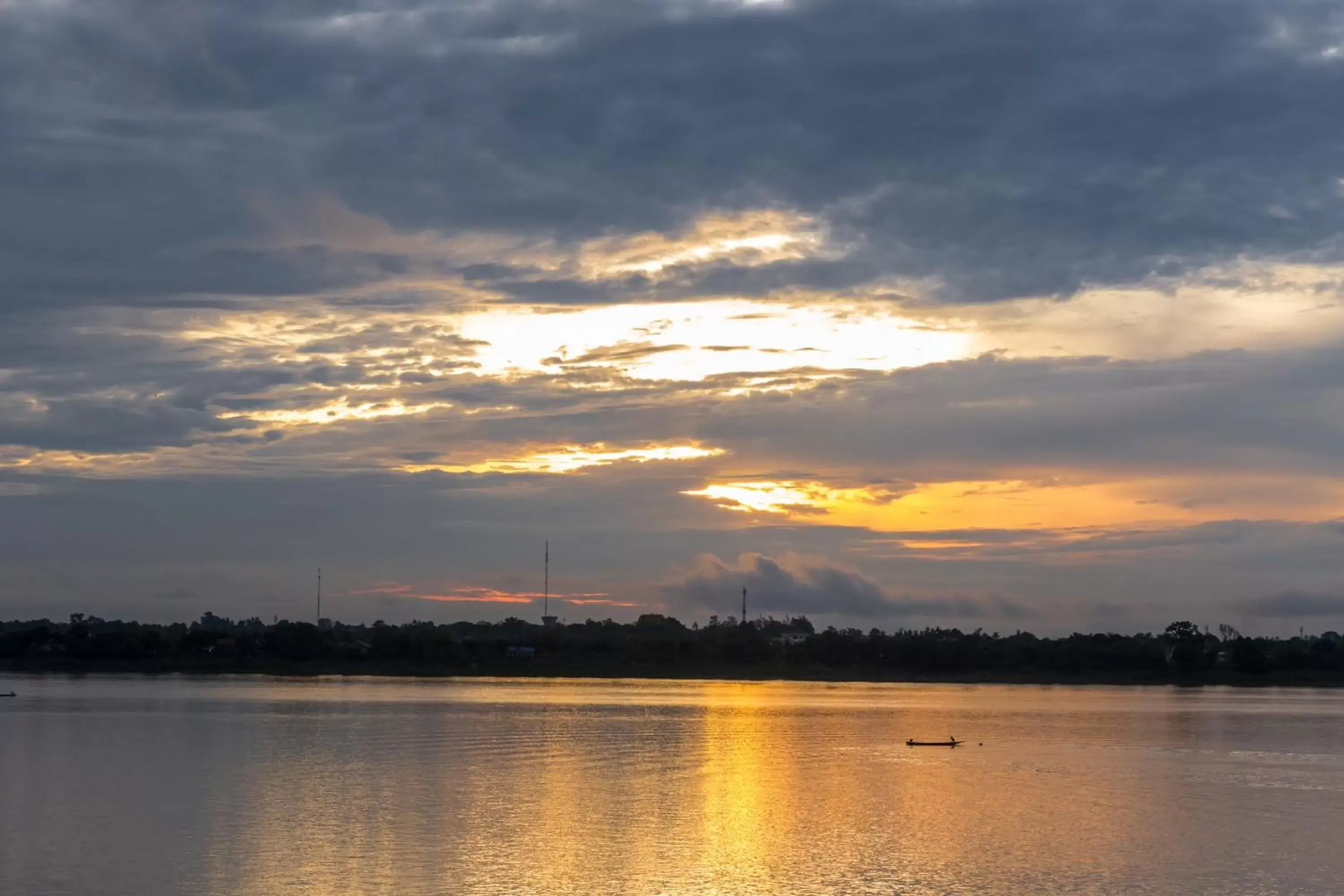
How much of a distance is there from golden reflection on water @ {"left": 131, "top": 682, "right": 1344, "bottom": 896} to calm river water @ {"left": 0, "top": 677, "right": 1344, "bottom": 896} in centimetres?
19


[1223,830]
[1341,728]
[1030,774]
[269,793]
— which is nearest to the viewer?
[1223,830]

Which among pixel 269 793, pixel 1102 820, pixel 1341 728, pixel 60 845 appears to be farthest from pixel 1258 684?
pixel 60 845

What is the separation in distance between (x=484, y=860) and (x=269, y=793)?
57.0ft

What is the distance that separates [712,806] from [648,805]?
99.7 inches

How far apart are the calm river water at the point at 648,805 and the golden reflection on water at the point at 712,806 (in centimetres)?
19

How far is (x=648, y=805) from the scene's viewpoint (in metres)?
55.1

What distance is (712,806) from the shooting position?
55.4 metres

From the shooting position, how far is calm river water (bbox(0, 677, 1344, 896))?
4059 centimetres

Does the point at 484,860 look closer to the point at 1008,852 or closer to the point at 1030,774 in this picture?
the point at 1008,852

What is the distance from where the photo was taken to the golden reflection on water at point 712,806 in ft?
134

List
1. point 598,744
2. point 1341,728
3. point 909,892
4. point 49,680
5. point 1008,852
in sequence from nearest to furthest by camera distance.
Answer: point 909,892, point 1008,852, point 598,744, point 1341,728, point 49,680

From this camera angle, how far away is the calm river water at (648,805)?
133 feet

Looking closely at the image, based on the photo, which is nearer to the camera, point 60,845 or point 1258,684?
point 60,845

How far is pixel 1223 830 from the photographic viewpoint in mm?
50125
